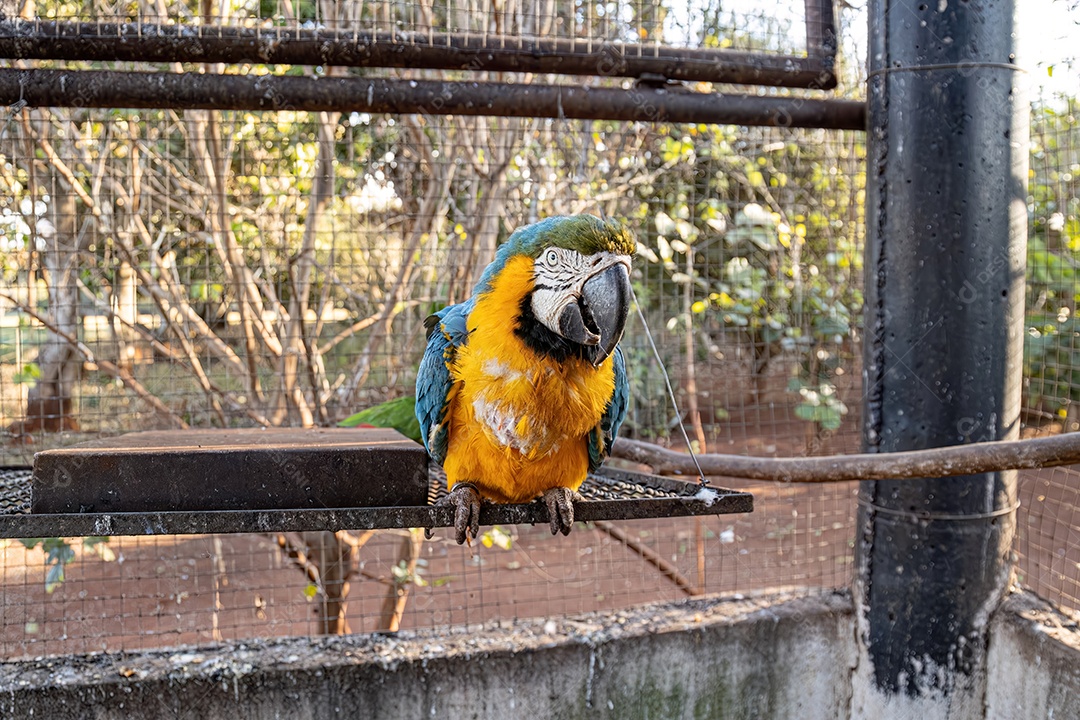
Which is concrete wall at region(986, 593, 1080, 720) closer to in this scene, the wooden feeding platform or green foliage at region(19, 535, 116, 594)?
the wooden feeding platform

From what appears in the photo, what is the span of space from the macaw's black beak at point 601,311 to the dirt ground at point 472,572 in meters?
1.68

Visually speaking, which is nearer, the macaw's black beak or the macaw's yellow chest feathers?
the macaw's black beak

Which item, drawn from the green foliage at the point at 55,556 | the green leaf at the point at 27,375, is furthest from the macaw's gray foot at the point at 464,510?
the green leaf at the point at 27,375

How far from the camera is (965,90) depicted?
2238 millimetres

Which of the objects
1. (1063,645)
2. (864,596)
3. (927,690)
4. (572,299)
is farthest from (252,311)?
(1063,645)

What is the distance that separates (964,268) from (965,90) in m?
0.51

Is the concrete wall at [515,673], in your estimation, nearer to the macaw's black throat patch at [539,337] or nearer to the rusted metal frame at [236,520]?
the rusted metal frame at [236,520]

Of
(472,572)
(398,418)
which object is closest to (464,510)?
(398,418)

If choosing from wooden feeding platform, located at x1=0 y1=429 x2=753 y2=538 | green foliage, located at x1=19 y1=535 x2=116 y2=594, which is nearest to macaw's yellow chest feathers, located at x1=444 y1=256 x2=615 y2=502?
wooden feeding platform, located at x1=0 y1=429 x2=753 y2=538

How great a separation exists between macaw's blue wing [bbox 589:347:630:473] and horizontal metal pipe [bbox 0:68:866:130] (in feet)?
2.87

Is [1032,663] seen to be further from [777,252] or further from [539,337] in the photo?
[777,252]

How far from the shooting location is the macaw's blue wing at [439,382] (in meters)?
1.68

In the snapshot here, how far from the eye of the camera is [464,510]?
5.29 ft

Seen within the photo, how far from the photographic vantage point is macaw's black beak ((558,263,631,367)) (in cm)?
137
